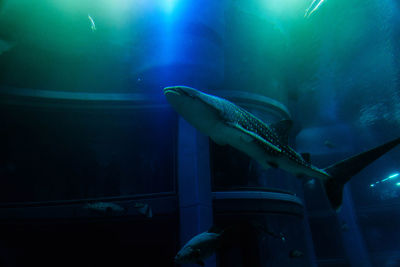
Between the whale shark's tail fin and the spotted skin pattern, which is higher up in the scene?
the spotted skin pattern

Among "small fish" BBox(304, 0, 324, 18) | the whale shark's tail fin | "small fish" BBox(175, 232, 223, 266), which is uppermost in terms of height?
"small fish" BBox(304, 0, 324, 18)

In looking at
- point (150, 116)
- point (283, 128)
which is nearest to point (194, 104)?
point (283, 128)

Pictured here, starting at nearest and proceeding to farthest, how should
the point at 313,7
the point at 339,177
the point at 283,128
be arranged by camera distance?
1. the point at 283,128
2. the point at 339,177
3. the point at 313,7

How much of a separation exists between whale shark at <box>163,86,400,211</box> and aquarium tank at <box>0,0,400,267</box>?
14.6 feet

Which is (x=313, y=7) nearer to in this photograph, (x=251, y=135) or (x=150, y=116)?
(x=150, y=116)

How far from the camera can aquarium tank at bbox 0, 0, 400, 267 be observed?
8125mm

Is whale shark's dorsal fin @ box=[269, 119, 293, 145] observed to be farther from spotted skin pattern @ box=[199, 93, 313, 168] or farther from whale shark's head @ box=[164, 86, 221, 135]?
whale shark's head @ box=[164, 86, 221, 135]

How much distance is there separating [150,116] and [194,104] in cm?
829

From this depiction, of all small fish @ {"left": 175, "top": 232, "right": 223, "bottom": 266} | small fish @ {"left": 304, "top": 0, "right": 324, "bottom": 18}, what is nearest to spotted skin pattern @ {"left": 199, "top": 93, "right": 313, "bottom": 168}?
small fish @ {"left": 175, "top": 232, "right": 223, "bottom": 266}

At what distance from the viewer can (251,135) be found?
2.50 meters

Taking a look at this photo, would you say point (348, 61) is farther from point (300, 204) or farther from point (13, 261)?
point (13, 261)

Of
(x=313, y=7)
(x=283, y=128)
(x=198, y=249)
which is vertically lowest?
(x=198, y=249)

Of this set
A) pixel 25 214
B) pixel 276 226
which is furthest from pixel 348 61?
pixel 25 214

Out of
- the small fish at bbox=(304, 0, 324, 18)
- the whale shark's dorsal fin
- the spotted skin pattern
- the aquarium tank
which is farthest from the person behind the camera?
the small fish at bbox=(304, 0, 324, 18)
